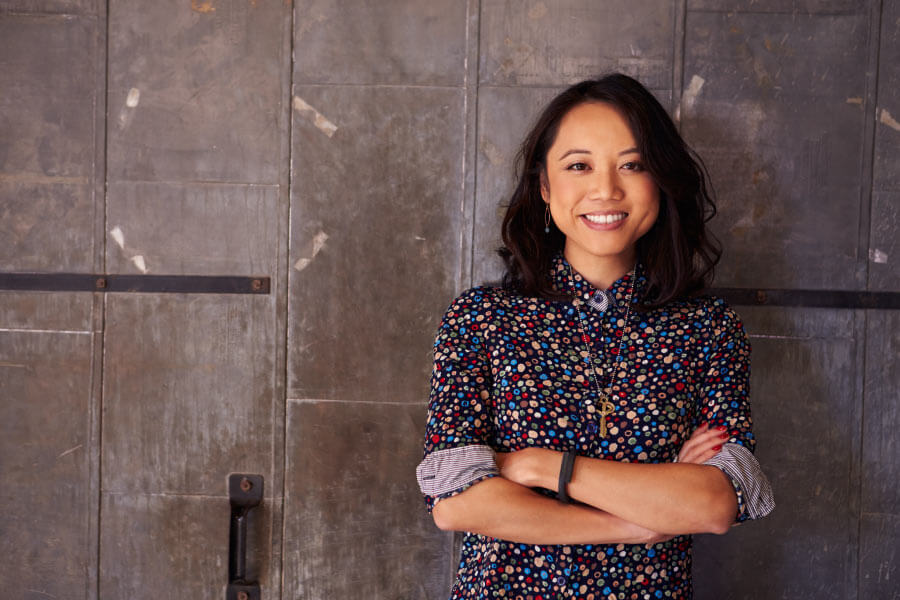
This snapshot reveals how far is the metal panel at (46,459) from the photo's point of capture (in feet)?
7.20

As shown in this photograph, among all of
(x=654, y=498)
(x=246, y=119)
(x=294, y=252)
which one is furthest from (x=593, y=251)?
(x=246, y=119)

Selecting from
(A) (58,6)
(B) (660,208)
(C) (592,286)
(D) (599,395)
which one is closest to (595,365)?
(D) (599,395)

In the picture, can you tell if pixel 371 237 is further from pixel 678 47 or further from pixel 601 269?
pixel 678 47

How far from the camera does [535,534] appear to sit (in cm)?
136

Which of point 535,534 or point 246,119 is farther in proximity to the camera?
point 246,119

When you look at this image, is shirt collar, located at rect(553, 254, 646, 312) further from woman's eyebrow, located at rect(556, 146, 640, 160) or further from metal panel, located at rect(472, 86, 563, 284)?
metal panel, located at rect(472, 86, 563, 284)

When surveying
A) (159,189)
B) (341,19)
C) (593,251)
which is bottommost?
(593,251)

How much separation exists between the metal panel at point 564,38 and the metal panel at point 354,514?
1091mm

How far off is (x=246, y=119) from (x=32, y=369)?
997 millimetres

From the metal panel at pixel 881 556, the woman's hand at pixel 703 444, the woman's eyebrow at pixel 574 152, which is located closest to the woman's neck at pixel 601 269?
the woman's eyebrow at pixel 574 152

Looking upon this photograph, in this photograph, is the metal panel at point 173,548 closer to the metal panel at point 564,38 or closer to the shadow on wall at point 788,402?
the shadow on wall at point 788,402

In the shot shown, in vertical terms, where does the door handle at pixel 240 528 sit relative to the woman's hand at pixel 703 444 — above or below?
below

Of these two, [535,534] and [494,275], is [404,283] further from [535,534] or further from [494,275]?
[535,534]

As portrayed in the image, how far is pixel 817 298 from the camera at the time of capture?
2078mm
